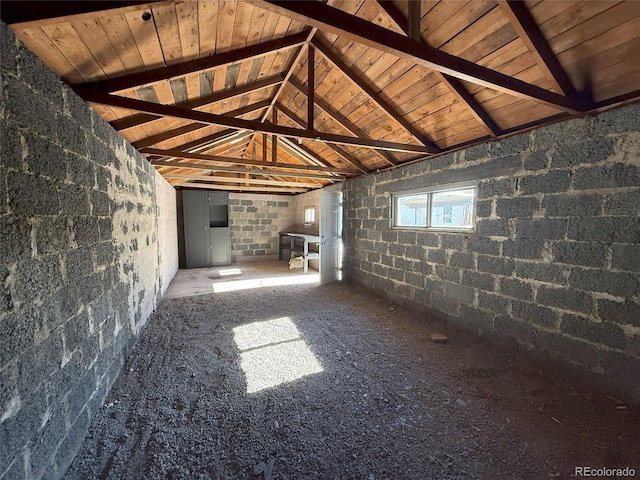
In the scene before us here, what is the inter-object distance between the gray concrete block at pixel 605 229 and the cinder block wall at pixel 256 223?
700cm

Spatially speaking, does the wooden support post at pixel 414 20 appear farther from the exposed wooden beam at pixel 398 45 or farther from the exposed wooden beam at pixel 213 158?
the exposed wooden beam at pixel 213 158

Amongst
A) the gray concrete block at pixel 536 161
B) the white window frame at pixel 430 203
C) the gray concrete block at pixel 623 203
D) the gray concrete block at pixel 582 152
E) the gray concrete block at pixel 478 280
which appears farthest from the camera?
the white window frame at pixel 430 203

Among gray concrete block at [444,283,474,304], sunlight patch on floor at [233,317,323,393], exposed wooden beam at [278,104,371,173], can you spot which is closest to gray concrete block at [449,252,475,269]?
gray concrete block at [444,283,474,304]

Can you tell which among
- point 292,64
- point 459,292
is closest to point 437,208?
point 459,292

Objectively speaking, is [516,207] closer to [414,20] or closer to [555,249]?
[555,249]

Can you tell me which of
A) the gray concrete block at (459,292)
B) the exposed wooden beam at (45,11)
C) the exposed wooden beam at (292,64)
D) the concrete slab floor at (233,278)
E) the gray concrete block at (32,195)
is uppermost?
the exposed wooden beam at (292,64)

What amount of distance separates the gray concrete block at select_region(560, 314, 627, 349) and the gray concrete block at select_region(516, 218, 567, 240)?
66 cm

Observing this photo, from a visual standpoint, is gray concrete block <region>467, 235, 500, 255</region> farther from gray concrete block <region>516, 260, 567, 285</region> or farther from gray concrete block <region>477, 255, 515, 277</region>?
gray concrete block <region>516, 260, 567, 285</region>

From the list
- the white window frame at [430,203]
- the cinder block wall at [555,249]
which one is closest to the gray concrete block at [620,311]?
the cinder block wall at [555,249]

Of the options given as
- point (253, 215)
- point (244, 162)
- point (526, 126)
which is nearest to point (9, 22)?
point (244, 162)

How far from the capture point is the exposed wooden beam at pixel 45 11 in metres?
1.01

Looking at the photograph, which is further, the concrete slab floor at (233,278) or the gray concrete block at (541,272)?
the concrete slab floor at (233,278)

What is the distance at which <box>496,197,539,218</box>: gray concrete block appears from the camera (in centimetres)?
219

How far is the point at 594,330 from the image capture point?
185cm
